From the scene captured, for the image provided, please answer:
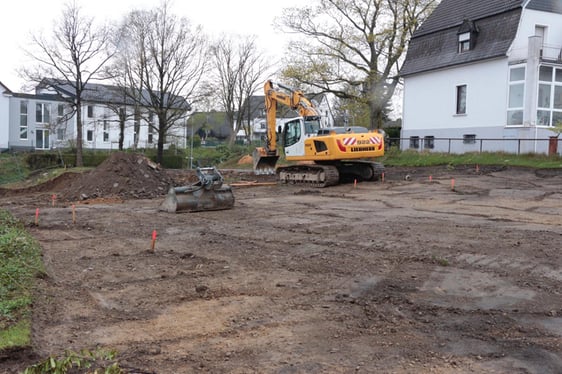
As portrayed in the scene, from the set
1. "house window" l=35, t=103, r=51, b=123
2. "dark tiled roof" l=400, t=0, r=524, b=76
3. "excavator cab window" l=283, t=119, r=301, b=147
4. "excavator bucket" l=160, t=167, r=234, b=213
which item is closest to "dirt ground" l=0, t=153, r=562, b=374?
"excavator bucket" l=160, t=167, r=234, b=213

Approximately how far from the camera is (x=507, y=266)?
28.3 ft

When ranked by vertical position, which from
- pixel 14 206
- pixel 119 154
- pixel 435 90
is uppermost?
pixel 435 90

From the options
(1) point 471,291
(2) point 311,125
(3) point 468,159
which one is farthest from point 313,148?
(1) point 471,291

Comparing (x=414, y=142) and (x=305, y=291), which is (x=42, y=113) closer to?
(x=414, y=142)

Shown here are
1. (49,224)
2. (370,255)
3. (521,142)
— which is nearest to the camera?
(370,255)

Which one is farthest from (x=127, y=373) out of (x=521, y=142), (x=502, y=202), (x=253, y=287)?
(x=521, y=142)

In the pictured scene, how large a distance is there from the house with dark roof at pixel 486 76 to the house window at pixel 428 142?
0.20 feet

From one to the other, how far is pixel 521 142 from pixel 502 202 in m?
11.7

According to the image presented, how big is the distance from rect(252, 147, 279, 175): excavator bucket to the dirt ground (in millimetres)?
10201

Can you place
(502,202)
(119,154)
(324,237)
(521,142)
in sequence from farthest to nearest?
(521,142) < (119,154) < (502,202) < (324,237)

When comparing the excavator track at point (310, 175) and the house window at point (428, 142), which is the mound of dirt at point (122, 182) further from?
the house window at point (428, 142)

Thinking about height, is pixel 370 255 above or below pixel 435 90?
below

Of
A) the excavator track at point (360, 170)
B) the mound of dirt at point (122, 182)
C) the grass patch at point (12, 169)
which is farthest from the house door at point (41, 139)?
the excavator track at point (360, 170)

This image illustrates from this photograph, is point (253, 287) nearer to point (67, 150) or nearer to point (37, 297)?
point (37, 297)
